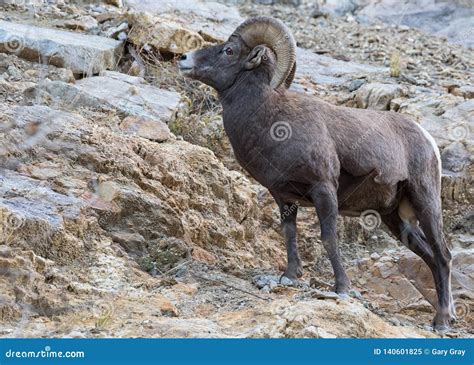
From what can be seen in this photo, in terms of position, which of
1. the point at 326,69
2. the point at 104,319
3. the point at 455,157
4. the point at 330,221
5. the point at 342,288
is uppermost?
the point at 104,319

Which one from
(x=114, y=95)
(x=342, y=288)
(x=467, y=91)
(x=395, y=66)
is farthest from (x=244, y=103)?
(x=395, y=66)

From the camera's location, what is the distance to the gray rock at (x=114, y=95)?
32.3 feet

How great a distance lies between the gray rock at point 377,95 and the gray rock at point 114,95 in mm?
2461

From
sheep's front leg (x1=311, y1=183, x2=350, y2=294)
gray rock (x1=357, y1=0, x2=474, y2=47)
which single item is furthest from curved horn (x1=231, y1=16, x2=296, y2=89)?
gray rock (x1=357, y1=0, x2=474, y2=47)

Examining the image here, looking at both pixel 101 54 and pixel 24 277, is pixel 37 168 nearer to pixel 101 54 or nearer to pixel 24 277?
pixel 24 277

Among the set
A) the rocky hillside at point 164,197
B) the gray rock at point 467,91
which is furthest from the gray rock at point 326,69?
the gray rock at point 467,91

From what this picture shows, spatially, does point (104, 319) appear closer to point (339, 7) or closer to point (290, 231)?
point (290, 231)

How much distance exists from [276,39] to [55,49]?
3.91 metres

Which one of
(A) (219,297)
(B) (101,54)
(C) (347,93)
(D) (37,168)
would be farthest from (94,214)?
(C) (347,93)

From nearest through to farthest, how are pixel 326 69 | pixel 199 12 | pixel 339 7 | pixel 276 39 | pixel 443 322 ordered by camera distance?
pixel 276 39, pixel 443 322, pixel 326 69, pixel 199 12, pixel 339 7

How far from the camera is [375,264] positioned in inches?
398

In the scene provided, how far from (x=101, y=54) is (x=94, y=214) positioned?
13.8 ft

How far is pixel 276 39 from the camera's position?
8.33 meters

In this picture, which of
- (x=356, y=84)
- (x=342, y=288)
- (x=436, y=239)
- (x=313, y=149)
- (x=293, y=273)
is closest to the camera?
(x=342, y=288)
